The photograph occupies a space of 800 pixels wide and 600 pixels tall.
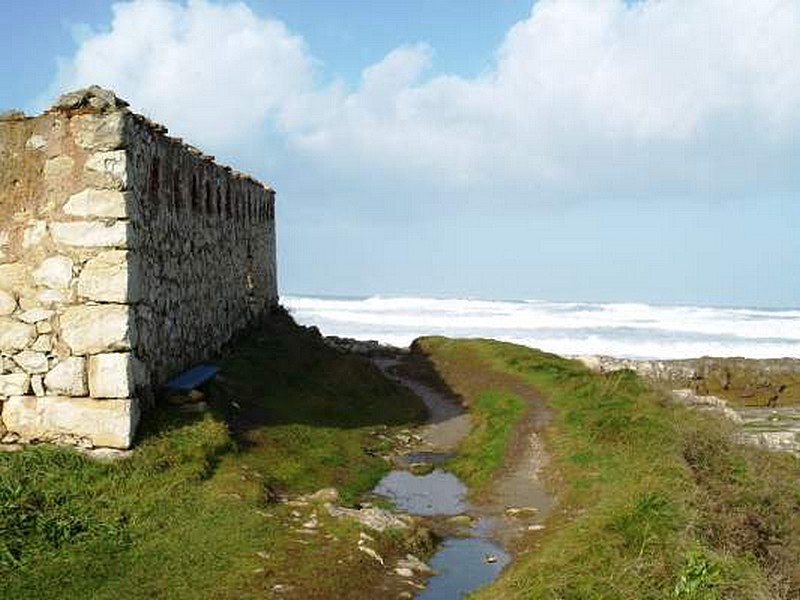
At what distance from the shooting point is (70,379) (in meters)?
11.3

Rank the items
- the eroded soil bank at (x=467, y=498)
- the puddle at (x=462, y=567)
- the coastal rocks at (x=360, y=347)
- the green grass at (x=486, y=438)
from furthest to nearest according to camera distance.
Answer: the coastal rocks at (x=360, y=347)
the green grass at (x=486, y=438)
the eroded soil bank at (x=467, y=498)
the puddle at (x=462, y=567)

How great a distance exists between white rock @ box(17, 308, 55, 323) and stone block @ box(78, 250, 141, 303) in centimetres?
58

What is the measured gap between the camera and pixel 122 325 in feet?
37.1

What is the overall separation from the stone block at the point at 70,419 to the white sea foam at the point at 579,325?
154ft

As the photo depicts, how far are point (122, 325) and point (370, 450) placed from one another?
236 inches

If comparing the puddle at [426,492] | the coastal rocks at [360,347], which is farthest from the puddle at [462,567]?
the coastal rocks at [360,347]

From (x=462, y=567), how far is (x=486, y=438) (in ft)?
23.2

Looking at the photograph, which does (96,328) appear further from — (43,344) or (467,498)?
(467,498)

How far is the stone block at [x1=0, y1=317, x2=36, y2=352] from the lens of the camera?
11367mm

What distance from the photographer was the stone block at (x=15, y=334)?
11.4m

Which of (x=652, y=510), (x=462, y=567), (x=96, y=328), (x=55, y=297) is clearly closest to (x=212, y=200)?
(x=55, y=297)

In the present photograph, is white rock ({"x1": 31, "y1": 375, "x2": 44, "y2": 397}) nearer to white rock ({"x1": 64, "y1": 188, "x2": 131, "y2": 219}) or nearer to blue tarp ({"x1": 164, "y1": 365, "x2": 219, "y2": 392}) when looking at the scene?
blue tarp ({"x1": 164, "y1": 365, "x2": 219, "y2": 392})

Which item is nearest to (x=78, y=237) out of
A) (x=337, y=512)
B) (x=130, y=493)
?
(x=130, y=493)

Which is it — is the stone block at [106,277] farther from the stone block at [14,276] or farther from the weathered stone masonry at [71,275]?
the stone block at [14,276]
